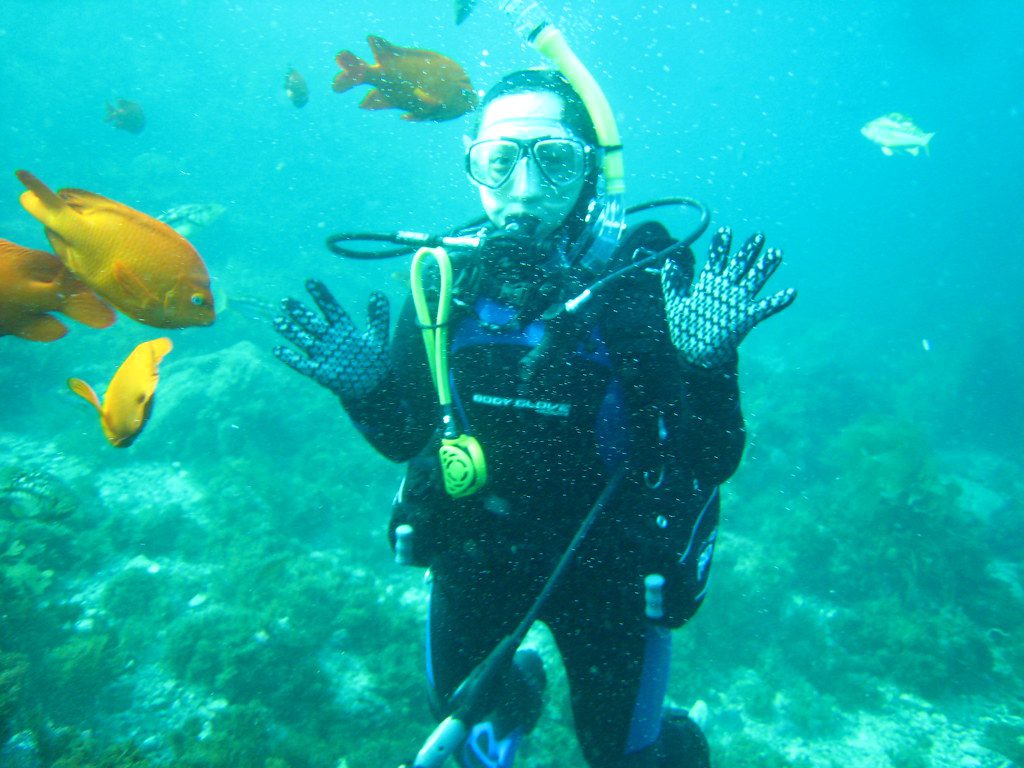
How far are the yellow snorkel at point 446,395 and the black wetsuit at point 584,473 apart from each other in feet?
0.80

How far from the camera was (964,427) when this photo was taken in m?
14.9

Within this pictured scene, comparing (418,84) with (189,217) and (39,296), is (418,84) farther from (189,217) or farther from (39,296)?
(189,217)

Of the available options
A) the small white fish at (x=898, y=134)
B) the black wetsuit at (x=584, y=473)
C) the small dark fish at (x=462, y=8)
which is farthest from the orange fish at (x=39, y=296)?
the small white fish at (x=898, y=134)

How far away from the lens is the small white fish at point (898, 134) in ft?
45.7

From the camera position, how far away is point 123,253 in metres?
1.71

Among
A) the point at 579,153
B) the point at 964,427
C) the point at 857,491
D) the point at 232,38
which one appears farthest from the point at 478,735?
the point at 232,38

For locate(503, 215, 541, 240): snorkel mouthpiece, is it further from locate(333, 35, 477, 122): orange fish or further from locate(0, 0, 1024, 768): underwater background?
locate(0, 0, 1024, 768): underwater background

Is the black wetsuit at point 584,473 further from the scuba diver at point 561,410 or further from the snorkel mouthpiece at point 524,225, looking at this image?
the snorkel mouthpiece at point 524,225

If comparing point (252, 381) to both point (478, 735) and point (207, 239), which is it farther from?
point (207, 239)

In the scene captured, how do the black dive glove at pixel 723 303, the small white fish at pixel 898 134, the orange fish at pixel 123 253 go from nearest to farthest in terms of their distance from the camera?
1. the orange fish at pixel 123 253
2. the black dive glove at pixel 723 303
3. the small white fish at pixel 898 134

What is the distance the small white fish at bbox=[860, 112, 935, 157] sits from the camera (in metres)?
13.9

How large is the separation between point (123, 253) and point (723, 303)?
2.16 m

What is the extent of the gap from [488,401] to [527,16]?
80.9 inches

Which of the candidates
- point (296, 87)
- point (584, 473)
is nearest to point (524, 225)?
point (584, 473)
